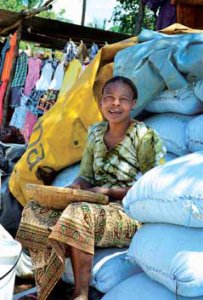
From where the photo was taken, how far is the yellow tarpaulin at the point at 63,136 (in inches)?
140

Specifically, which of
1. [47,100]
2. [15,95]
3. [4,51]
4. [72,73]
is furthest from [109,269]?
[4,51]

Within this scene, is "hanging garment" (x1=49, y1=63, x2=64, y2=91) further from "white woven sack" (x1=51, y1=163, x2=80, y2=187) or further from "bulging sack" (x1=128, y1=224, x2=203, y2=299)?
"bulging sack" (x1=128, y1=224, x2=203, y2=299)

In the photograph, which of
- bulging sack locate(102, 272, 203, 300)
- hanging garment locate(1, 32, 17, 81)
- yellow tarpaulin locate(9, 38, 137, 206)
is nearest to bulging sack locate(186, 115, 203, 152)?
yellow tarpaulin locate(9, 38, 137, 206)

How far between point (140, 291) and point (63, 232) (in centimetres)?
42

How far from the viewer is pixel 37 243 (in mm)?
2631

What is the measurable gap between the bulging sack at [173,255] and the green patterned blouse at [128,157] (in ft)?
1.56

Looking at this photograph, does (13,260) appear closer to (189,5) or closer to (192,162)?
(192,162)

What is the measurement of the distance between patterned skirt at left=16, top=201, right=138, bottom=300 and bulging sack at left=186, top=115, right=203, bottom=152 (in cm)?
63

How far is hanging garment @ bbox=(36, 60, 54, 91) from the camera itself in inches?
271

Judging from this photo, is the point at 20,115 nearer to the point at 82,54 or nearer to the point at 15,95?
the point at 15,95

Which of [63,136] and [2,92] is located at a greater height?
[63,136]

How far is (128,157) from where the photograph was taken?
2.80 m

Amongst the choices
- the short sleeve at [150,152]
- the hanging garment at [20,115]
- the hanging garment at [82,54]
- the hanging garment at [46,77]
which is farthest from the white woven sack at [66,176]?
the hanging garment at [20,115]

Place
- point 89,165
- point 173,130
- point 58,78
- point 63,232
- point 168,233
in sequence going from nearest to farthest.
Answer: point 168,233
point 63,232
point 89,165
point 173,130
point 58,78
